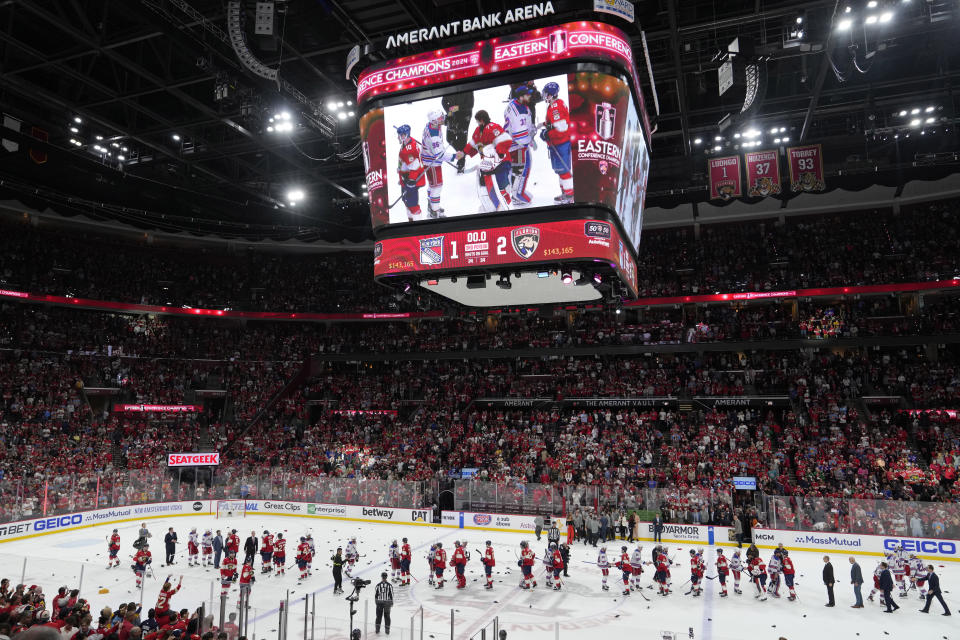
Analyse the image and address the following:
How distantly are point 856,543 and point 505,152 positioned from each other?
17698 millimetres

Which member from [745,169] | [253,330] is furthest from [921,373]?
[253,330]

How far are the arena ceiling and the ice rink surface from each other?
11903mm

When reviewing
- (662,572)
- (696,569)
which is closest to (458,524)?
(662,572)

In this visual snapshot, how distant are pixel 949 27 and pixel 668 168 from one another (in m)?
11.1

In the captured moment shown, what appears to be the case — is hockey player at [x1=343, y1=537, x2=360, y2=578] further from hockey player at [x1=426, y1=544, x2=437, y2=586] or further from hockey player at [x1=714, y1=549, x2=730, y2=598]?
hockey player at [x1=714, y1=549, x2=730, y2=598]

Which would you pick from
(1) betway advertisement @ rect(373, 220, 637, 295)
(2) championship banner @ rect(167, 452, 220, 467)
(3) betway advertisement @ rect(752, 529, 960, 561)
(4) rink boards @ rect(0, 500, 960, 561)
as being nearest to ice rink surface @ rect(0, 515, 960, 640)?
(3) betway advertisement @ rect(752, 529, 960, 561)

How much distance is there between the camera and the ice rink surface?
12570 mm

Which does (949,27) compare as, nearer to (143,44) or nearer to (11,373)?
(143,44)

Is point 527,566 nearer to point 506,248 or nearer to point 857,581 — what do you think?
point 857,581

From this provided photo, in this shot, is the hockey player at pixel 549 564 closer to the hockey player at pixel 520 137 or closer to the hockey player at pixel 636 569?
the hockey player at pixel 636 569

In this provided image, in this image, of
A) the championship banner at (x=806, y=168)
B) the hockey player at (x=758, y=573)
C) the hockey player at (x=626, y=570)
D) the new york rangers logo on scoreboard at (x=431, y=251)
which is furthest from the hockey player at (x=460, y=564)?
the championship banner at (x=806, y=168)

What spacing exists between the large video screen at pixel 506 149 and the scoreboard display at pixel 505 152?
0.02 metres

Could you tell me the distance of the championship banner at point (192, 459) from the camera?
2955cm

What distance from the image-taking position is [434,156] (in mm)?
11594
